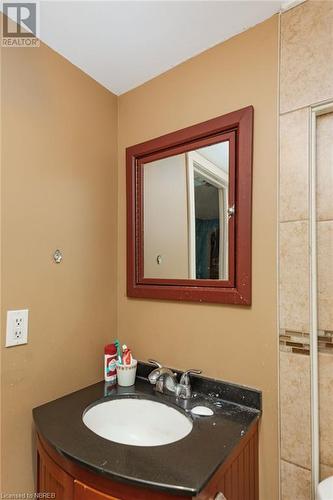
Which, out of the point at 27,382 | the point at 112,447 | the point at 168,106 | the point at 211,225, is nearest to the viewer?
the point at 112,447

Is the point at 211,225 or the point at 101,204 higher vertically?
the point at 101,204

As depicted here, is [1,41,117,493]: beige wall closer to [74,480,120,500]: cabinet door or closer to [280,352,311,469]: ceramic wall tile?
[74,480,120,500]: cabinet door

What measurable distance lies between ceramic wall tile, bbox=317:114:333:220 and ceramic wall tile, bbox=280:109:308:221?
2.3 inches

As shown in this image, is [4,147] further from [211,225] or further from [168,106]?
[211,225]

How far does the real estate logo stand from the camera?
3.34ft

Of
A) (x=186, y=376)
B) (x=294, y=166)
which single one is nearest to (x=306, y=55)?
(x=294, y=166)

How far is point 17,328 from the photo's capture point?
40.8 inches

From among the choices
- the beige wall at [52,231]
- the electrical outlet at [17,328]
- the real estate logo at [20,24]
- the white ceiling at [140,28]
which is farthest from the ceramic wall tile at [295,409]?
the real estate logo at [20,24]

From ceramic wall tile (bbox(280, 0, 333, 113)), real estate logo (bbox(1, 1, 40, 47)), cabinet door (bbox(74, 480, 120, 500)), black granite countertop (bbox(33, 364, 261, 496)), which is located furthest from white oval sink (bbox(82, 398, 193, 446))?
real estate logo (bbox(1, 1, 40, 47))

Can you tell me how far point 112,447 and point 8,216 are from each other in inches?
32.7

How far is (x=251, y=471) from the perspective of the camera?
962mm

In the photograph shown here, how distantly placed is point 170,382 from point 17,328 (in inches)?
24.9

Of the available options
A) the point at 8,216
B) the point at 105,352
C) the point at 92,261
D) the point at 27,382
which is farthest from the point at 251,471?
the point at 8,216

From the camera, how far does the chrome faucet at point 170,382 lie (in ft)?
3.74
